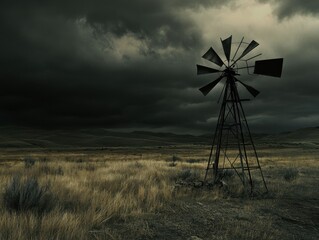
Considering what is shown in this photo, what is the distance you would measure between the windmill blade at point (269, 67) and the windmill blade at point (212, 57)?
185 cm

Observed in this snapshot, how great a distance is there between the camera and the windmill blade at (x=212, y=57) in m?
15.3

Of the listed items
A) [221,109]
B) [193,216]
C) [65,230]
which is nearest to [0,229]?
[65,230]

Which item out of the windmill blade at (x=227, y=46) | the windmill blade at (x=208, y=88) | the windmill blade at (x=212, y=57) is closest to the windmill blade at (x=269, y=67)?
the windmill blade at (x=227, y=46)

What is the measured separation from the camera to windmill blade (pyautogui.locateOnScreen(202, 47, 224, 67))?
1531 cm

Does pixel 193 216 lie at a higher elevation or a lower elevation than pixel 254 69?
lower

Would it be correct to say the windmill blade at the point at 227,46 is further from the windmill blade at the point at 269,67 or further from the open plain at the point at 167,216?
the open plain at the point at 167,216

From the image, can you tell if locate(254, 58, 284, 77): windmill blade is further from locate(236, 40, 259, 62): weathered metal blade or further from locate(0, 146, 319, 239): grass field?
locate(0, 146, 319, 239): grass field

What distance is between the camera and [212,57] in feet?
50.6

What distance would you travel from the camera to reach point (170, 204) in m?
10.4

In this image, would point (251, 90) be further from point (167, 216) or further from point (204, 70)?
point (167, 216)

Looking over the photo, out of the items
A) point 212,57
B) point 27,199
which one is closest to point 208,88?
point 212,57

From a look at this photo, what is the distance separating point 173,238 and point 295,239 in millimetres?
2866

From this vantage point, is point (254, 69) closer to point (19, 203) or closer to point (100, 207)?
point (100, 207)

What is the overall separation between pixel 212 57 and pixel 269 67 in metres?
2.70
